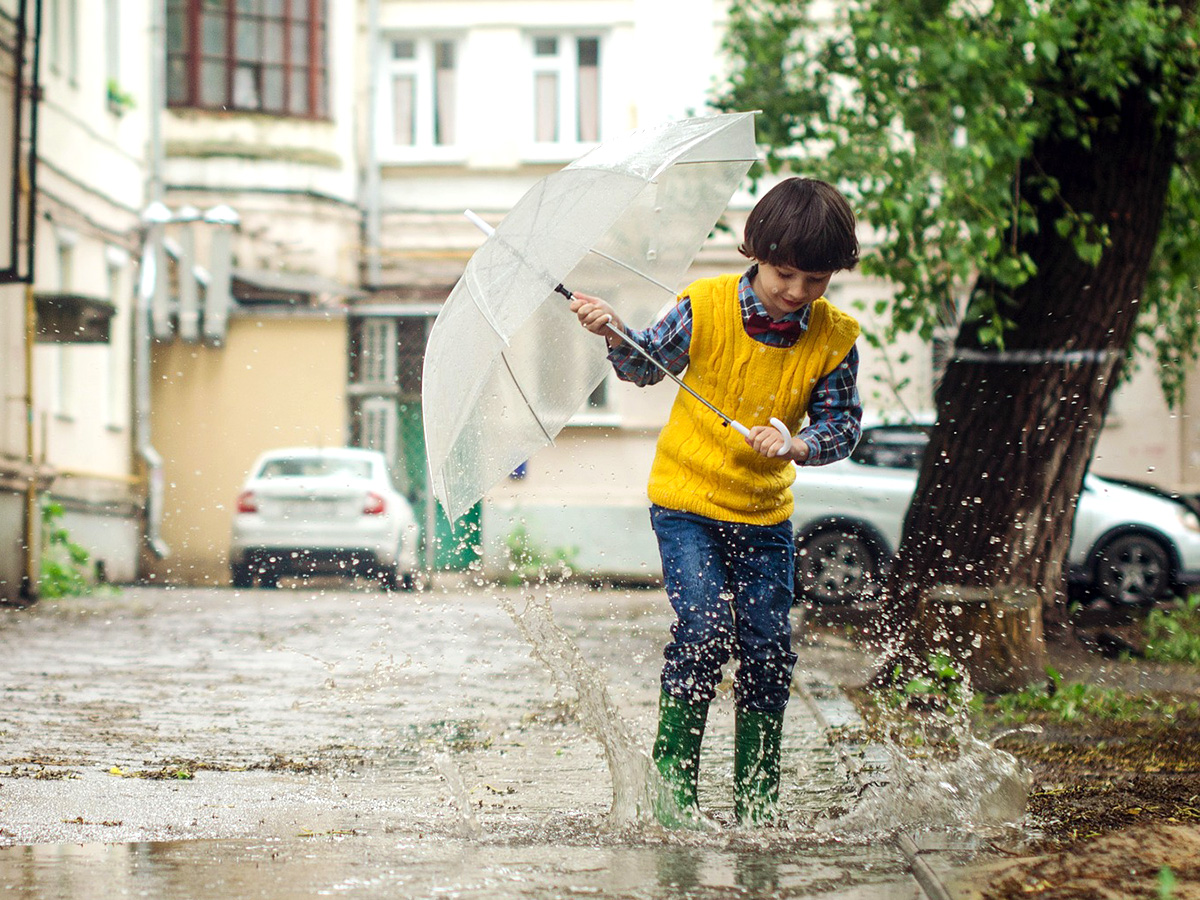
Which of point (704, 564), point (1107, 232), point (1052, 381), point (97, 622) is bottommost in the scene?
point (97, 622)

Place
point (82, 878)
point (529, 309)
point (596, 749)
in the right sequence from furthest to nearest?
point (596, 749) < point (529, 309) < point (82, 878)

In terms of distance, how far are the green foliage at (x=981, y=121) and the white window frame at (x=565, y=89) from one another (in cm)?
1412

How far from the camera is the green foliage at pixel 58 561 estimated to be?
14945 millimetres

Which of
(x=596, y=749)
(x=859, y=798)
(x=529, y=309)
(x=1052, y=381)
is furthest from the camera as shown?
(x=1052, y=381)

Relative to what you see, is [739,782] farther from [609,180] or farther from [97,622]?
[97,622]

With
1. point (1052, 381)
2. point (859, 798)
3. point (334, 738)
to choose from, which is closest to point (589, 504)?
point (1052, 381)

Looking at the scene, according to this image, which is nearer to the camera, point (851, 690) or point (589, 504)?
point (851, 690)

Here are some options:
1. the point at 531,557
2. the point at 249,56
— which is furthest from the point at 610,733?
the point at 249,56

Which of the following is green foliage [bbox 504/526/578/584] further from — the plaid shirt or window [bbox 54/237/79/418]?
the plaid shirt

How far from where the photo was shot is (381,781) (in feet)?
16.9

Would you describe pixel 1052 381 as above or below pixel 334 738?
above

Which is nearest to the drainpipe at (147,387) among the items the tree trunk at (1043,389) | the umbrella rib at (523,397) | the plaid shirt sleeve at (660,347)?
the tree trunk at (1043,389)

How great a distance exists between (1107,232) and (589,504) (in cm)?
1277

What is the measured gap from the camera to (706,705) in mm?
4402
